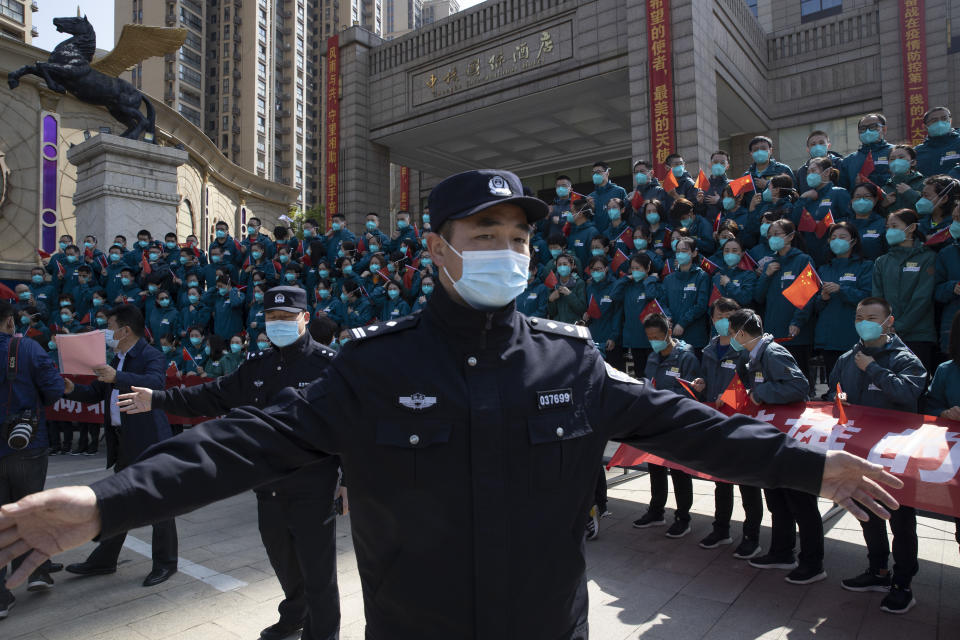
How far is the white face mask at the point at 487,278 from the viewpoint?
1.79 m

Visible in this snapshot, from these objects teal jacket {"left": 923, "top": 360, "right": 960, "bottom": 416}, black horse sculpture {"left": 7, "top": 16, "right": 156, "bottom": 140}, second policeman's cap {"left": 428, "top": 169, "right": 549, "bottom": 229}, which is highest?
black horse sculpture {"left": 7, "top": 16, "right": 156, "bottom": 140}

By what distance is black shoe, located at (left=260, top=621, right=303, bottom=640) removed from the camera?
12.8ft

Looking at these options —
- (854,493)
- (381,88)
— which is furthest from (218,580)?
(381,88)

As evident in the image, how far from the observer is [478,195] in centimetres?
171

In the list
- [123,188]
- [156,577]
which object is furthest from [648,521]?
[123,188]

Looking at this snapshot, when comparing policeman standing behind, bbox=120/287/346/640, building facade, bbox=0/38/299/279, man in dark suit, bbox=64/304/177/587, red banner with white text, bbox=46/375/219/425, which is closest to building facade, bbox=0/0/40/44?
building facade, bbox=0/38/299/279

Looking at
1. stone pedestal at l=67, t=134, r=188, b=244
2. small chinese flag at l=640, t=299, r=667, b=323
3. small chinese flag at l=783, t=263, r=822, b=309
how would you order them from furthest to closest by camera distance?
stone pedestal at l=67, t=134, r=188, b=244 → small chinese flag at l=640, t=299, r=667, b=323 → small chinese flag at l=783, t=263, r=822, b=309

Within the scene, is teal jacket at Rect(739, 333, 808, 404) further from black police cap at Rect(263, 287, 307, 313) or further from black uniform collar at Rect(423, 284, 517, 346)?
black uniform collar at Rect(423, 284, 517, 346)

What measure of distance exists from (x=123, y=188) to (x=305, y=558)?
17.0 m

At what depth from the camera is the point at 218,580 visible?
4992mm

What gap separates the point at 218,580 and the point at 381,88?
19196mm

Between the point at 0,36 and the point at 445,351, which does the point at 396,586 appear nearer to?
the point at 445,351

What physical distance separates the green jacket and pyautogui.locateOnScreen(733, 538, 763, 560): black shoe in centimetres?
263

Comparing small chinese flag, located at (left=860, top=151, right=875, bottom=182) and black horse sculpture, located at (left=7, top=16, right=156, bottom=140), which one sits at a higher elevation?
black horse sculpture, located at (left=7, top=16, right=156, bottom=140)
